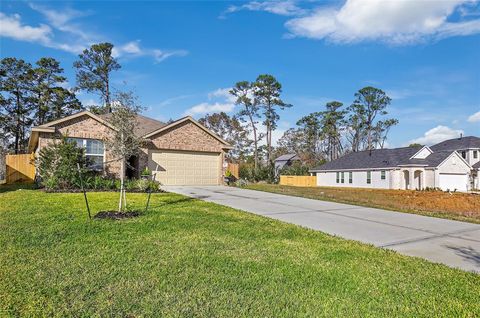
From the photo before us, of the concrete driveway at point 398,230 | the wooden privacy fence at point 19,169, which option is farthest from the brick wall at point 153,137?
the concrete driveway at point 398,230

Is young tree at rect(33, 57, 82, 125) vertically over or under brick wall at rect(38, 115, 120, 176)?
over

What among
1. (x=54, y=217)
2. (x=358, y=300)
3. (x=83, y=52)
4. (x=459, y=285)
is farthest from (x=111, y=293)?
(x=83, y=52)

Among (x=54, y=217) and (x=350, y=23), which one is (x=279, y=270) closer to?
(x=54, y=217)

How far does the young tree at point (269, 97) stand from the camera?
130 ft

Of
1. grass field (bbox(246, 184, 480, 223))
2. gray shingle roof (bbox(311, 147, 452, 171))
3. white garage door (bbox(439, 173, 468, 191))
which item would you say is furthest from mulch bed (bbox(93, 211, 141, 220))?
white garage door (bbox(439, 173, 468, 191))

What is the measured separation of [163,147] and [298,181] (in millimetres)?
21951

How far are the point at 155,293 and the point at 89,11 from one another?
11.2m

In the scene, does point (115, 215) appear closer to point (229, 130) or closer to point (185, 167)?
point (185, 167)

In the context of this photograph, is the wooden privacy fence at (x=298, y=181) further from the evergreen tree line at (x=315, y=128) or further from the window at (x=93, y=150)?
the window at (x=93, y=150)

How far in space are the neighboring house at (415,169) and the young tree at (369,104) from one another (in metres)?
14.5

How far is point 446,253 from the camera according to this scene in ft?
18.2

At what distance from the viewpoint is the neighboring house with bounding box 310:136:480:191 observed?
29.6m

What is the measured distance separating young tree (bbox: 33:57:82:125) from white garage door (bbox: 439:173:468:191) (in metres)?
38.6

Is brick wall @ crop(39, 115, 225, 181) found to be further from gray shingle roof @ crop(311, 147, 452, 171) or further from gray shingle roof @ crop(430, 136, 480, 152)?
gray shingle roof @ crop(430, 136, 480, 152)
